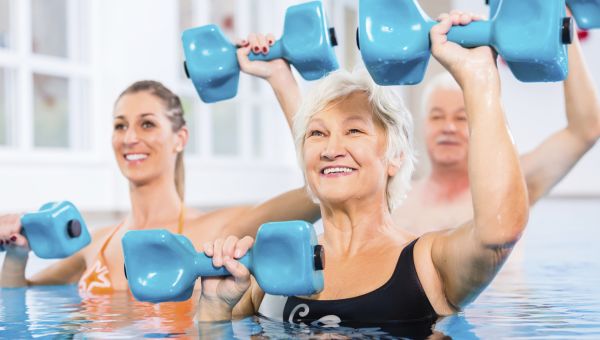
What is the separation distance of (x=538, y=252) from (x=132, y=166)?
7.59 feet

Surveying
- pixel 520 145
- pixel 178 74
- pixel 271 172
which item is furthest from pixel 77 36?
pixel 520 145

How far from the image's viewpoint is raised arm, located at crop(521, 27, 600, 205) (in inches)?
97.9

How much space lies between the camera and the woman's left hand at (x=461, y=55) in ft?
5.91

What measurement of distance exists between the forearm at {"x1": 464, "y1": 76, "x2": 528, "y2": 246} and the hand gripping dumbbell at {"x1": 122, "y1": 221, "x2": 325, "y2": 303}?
36cm

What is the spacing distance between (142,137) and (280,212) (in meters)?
0.63

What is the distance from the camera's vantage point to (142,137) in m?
3.12

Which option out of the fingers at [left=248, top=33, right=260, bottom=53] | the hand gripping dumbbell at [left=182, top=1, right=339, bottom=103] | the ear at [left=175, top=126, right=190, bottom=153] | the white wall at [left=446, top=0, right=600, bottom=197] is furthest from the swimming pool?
the white wall at [left=446, top=0, right=600, bottom=197]

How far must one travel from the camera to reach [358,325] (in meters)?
2.04

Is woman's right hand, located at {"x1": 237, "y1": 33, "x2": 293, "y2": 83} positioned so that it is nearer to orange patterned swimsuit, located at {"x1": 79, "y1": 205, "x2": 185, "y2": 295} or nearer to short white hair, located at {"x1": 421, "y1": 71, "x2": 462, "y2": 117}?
orange patterned swimsuit, located at {"x1": 79, "y1": 205, "x2": 185, "y2": 295}

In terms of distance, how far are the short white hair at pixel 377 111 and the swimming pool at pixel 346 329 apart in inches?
14.9

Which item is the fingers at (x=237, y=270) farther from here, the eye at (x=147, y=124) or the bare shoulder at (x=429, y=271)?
the eye at (x=147, y=124)

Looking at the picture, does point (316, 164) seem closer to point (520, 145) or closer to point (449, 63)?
point (449, 63)

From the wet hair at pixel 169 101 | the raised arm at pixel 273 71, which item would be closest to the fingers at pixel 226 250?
the raised arm at pixel 273 71

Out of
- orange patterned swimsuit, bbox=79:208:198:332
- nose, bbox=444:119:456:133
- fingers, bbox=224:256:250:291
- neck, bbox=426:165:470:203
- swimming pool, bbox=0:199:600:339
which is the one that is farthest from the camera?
neck, bbox=426:165:470:203
